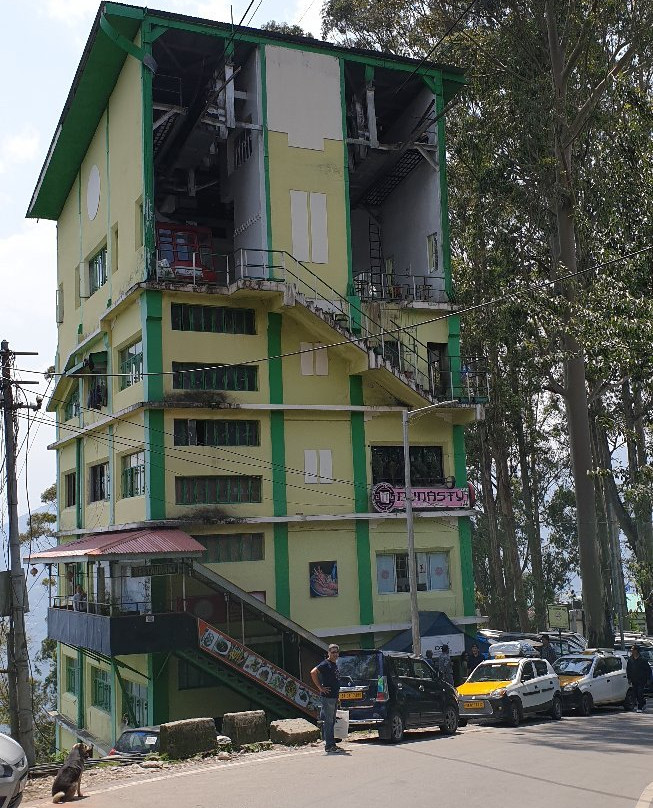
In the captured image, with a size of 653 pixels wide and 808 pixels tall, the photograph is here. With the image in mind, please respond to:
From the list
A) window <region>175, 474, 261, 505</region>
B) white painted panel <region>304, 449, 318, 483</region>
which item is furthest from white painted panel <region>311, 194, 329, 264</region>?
window <region>175, 474, 261, 505</region>

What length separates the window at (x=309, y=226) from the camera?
3400 cm

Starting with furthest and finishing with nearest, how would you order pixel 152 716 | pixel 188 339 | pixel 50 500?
1. pixel 50 500
2. pixel 188 339
3. pixel 152 716

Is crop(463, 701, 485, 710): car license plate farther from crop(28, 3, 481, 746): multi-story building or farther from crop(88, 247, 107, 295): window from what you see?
crop(88, 247, 107, 295): window

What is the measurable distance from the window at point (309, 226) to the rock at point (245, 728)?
61.0ft

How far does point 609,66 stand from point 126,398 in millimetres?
21669

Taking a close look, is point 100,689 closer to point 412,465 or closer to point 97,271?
point 412,465

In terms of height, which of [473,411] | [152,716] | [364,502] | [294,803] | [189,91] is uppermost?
[189,91]

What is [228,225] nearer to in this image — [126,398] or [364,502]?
[126,398]

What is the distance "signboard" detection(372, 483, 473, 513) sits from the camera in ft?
112

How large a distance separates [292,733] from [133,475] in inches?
656

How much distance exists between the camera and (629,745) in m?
18.7

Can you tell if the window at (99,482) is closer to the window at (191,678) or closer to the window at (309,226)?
the window at (191,678)

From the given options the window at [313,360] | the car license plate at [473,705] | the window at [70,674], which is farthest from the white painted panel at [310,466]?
the window at [70,674]

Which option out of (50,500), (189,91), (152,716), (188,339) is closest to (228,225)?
(189,91)
